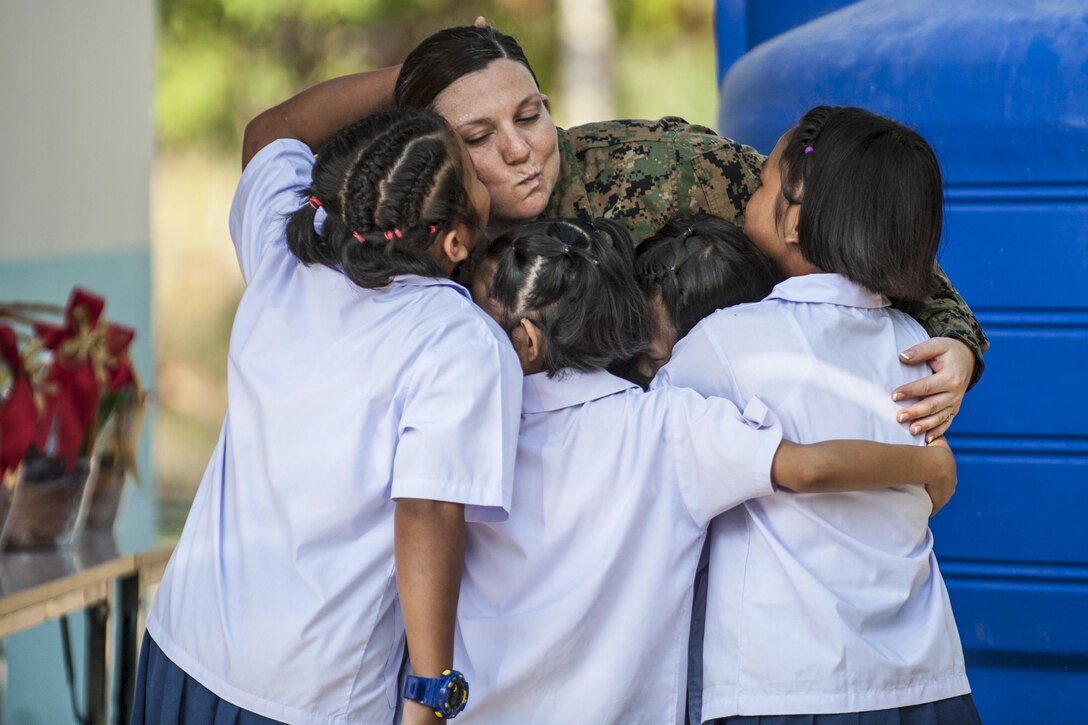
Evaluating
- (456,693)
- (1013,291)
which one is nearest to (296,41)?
(1013,291)

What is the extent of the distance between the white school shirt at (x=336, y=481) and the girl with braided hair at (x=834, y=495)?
0.33 meters

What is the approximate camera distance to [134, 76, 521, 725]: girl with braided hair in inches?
56.1

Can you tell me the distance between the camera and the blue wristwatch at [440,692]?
140cm

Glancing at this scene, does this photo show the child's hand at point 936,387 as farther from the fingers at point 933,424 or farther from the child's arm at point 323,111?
the child's arm at point 323,111

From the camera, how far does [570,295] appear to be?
165 centimetres

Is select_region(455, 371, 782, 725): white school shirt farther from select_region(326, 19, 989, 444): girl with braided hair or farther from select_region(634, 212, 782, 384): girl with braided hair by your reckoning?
select_region(326, 19, 989, 444): girl with braided hair

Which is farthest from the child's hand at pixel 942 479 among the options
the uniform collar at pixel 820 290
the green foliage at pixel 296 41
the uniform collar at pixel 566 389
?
the green foliage at pixel 296 41

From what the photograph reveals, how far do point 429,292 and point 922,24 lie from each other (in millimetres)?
1435

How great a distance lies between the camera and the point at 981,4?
2.46 metres

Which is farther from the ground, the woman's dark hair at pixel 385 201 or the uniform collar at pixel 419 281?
the woman's dark hair at pixel 385 201

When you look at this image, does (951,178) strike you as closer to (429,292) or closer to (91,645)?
(429,292)

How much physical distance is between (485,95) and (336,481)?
69cm

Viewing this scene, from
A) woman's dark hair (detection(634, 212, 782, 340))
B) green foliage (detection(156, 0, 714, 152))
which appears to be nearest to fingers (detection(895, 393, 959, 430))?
woman's dark hair (detection(634, 212, 782, 340))

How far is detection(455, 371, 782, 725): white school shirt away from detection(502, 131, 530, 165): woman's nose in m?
0.47
